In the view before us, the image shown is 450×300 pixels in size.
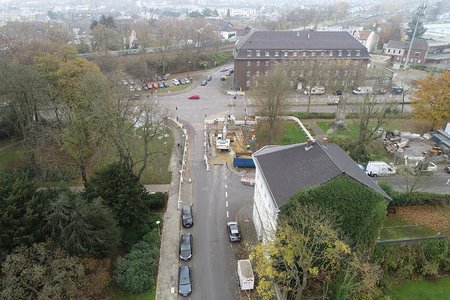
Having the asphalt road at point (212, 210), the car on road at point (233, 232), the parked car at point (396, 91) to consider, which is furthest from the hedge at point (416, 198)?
the parked car at point (396, 91)

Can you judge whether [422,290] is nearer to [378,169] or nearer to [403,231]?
[403,231]

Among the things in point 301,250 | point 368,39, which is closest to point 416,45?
point 368,39

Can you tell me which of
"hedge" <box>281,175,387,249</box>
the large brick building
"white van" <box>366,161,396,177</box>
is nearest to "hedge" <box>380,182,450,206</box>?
"white van" <box>366,161,396,177</box>

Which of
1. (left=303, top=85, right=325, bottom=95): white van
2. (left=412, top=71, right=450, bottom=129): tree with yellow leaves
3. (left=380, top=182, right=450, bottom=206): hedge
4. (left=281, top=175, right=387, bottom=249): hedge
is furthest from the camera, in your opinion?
(left=303, top=85, right=325, bottom=95): white van

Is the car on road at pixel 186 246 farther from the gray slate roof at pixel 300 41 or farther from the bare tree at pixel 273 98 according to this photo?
the gray slate roof at pixel 300 41

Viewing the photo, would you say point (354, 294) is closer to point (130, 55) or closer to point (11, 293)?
point (11, 293)

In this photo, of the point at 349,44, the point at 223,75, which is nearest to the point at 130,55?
the point at 223,75

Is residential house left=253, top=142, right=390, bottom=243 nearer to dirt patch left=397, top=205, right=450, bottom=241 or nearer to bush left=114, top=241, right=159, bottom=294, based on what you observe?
bush left=114, top=241, right=159, bottom=294
